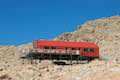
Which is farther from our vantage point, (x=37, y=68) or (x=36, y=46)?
(x=36, y=46)

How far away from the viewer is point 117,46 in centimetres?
9175

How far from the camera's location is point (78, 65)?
6994cm

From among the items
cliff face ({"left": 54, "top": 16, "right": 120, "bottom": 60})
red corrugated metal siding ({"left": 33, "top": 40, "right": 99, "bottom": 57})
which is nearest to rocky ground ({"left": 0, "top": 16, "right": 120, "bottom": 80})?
cliff face ({"left": 54, "top": 16, "right": 120, "bottom": 60})

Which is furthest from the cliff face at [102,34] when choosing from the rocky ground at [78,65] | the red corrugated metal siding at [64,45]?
the red corrugated metal siding at [64,45]

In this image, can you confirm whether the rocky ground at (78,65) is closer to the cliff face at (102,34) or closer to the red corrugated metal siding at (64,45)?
the cliff face at (102,34)

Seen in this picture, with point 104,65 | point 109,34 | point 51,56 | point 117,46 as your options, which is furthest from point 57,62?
point 109,34

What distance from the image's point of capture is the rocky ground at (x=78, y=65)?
190 ft

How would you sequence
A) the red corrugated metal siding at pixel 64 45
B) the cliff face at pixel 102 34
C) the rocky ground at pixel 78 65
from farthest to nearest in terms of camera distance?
the cliff face at pixel 102 34 < the red corrugated metal siding at pixel 64 45 < the rocky ground at pixel 78 65

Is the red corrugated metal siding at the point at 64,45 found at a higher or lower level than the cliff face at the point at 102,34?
lower

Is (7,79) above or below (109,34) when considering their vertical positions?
below

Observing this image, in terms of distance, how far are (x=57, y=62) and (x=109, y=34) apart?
117ft

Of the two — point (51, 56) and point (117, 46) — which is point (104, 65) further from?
point (117, 46)

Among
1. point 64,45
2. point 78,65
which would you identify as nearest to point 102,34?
point 64,45

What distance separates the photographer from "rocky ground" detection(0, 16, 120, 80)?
57875mm
